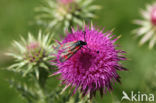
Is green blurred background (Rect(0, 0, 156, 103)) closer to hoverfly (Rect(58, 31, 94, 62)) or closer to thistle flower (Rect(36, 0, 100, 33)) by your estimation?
thistle flower (Rect(36, 0, 100, 33))

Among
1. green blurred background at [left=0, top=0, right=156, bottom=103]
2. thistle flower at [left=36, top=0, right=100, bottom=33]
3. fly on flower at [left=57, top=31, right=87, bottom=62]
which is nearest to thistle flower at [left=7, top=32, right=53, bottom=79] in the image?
fly on flower at [left=57, top=31, right=87, bottom=62]

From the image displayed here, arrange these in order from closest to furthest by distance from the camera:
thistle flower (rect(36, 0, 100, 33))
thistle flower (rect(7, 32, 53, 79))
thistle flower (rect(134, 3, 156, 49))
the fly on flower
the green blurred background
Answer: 1. the fly on flower
2. thistle flower (rect(7, 32, 53, 79))
3. thistle flower (rect(36, 0, 100, 33))
4. thistle flower (rect(134, 3, 156, 49))
5. the green blurred background

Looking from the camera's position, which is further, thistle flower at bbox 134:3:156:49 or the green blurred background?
the green blurred background

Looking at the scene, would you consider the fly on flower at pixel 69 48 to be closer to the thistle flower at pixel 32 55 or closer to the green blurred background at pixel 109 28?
the thistle flower at pixel 32 55

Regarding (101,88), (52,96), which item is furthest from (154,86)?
(52,96)

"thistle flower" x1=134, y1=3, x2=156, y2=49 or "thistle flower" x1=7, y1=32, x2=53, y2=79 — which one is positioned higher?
"thistle flower" x1=134, y1=3, x2=156, y2=49

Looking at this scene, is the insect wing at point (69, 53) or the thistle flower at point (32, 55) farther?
the thistle flower at point (32, 55)

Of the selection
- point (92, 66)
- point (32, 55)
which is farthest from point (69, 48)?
point (32, 55)

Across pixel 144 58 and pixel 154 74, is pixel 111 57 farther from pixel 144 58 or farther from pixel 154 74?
pixel 144 58

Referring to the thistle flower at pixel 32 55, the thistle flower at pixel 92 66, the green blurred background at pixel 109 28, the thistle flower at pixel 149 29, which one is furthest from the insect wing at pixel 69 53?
the green blurred background at pixel 109 28
